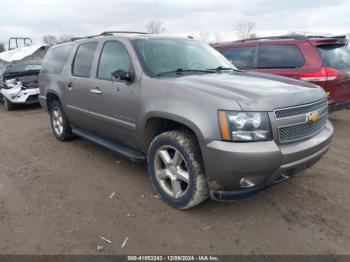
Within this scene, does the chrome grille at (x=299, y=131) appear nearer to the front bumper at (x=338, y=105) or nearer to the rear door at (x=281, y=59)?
the front bumper at (x=338, y=105)

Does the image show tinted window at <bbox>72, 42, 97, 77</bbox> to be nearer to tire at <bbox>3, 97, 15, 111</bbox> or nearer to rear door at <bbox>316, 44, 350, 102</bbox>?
rear door at <bbox>316, 44, 350, 102</bbox>

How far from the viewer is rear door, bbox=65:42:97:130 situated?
449 cm

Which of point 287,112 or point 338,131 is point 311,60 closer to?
point 338,131

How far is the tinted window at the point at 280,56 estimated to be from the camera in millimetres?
5991

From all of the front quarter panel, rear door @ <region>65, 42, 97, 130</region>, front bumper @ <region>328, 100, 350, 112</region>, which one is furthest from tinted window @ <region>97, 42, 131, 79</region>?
front bumper @ <region>328, 100, 350, 112</region>

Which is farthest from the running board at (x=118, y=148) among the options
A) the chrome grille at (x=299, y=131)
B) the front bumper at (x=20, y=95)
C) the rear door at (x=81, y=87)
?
the front bumper at (x=20, y=95)

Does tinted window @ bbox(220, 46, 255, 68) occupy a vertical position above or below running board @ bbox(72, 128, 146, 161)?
above

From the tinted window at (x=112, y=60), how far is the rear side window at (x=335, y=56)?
151 inches

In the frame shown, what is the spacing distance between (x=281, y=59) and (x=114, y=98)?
3.84 metres

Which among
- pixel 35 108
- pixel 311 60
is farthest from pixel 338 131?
pixel 35 108

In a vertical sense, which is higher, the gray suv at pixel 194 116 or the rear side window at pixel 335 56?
the rear side window at pixel 335 56

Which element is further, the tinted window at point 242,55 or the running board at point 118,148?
the tinted window at point 242,55

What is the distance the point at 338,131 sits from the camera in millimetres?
6062

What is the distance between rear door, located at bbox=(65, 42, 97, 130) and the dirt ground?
0.74m
